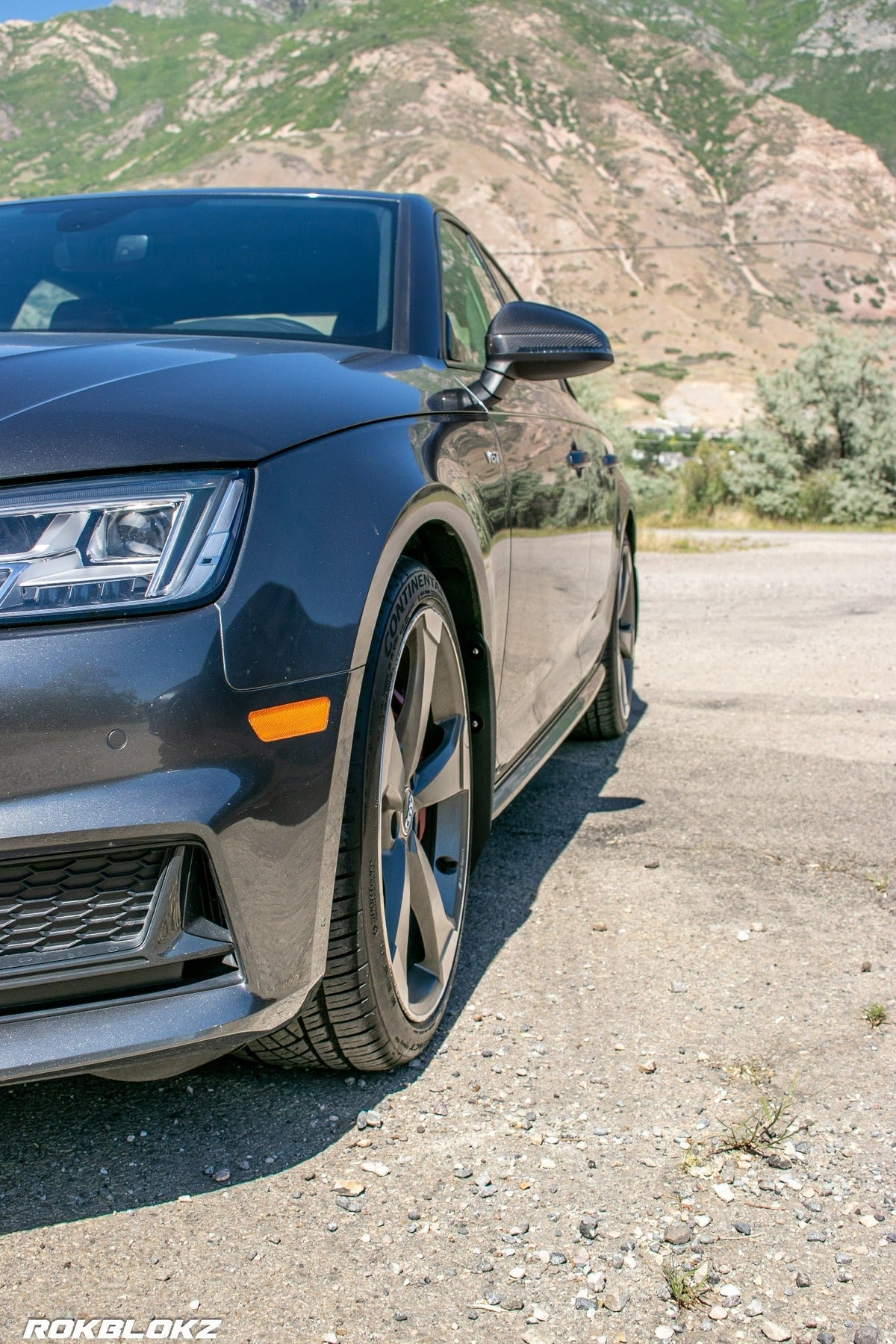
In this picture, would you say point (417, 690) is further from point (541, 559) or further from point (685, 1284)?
point (685, 1284)

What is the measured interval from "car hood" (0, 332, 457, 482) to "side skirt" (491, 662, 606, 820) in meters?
0.92

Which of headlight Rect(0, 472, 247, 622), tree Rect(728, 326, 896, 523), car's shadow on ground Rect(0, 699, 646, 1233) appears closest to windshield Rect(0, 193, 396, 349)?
headlight Rect(0, 472, 247, 622)

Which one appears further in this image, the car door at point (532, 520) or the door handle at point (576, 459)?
the door handle at point (576, 459)

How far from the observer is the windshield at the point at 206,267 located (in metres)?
2.83

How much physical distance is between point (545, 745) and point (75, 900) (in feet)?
5.92

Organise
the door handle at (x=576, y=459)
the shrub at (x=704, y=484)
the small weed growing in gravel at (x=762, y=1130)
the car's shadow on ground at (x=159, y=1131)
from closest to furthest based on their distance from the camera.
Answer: the car's shadow on ground at (x=159, y=1131) < the small weed growing in gravel at (x=762, y=1130) < the door handle at (x=576, y=459) < the shrub at (x=704, y=484)

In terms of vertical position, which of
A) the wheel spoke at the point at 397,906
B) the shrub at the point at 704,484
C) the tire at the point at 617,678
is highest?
the wheel spoke at the point at 397,906

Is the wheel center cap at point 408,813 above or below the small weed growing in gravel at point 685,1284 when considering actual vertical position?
above

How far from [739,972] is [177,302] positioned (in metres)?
1.94

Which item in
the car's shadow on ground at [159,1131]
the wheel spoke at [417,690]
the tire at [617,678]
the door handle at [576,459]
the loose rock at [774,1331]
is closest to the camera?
the loose rock at [774,1331]

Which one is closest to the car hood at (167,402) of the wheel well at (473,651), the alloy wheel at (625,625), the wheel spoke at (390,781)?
the wheel well at (473,651)

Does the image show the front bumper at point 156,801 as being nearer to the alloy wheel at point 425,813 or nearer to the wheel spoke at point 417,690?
Answer: the alloy wheel at point 425,813

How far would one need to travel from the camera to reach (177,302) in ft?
9.49

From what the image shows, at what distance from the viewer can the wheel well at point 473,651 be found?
2.34 meters
